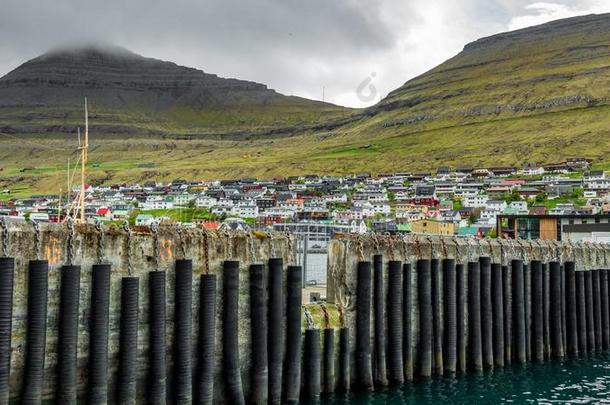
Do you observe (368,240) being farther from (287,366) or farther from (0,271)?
(0,271)

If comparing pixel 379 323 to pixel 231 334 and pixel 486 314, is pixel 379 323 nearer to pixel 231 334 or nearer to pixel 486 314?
pixel 486 314

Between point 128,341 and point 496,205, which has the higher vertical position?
point 496,205

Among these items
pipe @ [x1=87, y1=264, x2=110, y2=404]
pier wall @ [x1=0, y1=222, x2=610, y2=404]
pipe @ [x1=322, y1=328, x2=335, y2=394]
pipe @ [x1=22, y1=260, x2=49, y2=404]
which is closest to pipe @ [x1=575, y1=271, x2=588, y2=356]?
pier wall @ [x1=0, y1=222, x2=610, y2=404]

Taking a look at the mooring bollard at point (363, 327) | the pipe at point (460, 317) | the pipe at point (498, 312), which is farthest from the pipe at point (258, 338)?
the pipe at point (498, 312)

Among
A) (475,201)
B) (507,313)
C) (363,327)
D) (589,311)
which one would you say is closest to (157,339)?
(363,327)

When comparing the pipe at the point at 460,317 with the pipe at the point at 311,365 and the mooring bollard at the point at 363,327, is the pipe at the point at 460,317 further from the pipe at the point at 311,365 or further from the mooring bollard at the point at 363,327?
the pipe at the point at 311,365

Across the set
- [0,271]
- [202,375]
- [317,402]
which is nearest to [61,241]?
[0,271]
